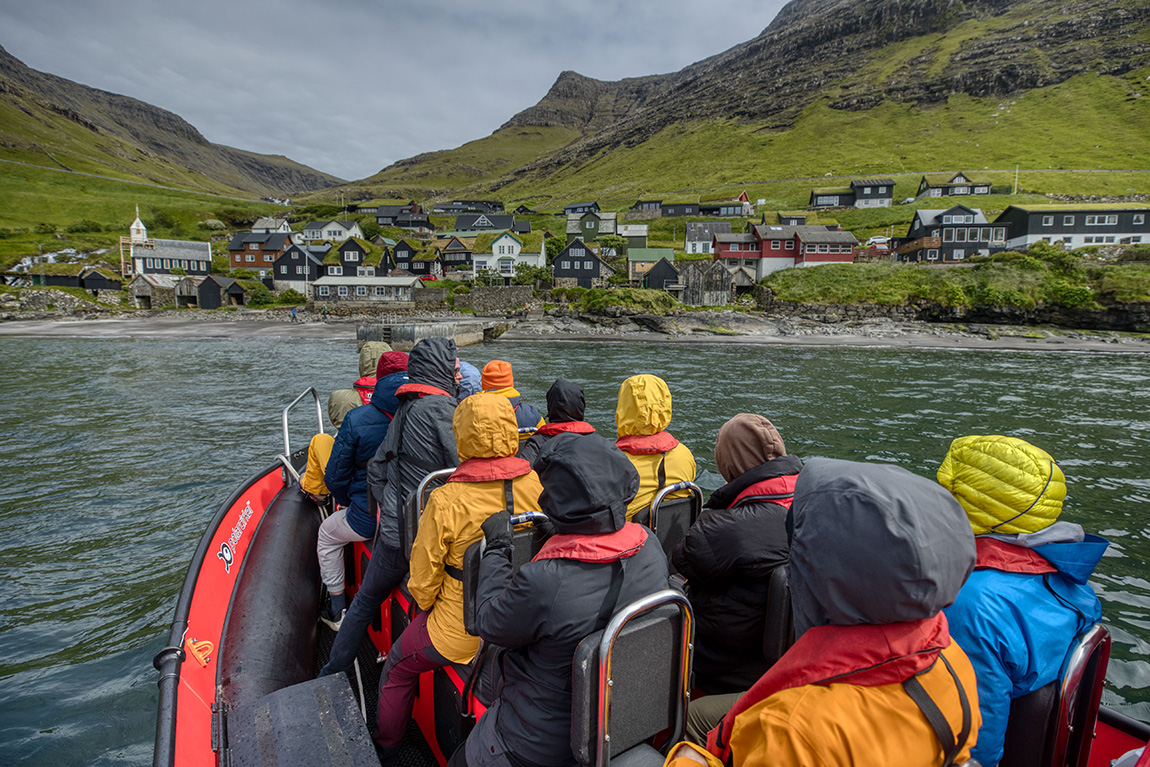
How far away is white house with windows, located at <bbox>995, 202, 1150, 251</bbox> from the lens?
57188 mm

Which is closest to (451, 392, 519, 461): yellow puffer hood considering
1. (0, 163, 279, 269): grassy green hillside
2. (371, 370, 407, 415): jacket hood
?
(371, 370, 407, 415): jacket hood

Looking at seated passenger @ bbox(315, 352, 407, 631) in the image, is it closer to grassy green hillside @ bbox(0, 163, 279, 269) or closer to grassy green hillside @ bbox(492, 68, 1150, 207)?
grassy green hillside @ bbox(0, 163, 279, 269)

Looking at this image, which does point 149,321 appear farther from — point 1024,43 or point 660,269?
point 1024,43

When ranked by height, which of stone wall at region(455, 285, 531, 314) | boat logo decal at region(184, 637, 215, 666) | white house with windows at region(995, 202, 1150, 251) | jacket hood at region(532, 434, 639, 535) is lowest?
boat logo decal at region(184, 637, 215, 666)

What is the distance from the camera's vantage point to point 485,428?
3109mm

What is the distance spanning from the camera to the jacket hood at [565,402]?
5.38m

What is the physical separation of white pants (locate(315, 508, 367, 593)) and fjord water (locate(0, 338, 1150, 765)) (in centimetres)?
195

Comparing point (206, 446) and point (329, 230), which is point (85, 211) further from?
point (206, 446)

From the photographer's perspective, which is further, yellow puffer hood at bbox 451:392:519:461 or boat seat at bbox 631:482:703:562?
boat seat at bbox 631:482:703:562

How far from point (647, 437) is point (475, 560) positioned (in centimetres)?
198

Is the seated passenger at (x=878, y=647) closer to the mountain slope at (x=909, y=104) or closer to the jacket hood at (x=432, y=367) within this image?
the jacket hood at (x=432, y=367)

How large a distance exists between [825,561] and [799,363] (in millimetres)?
32475

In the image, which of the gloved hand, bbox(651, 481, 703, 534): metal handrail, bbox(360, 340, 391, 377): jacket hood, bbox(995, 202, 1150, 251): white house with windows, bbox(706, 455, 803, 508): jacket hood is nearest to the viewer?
the gloved hand

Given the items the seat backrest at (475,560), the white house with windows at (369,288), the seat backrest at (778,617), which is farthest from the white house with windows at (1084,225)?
the seat backrest at (475,560)
